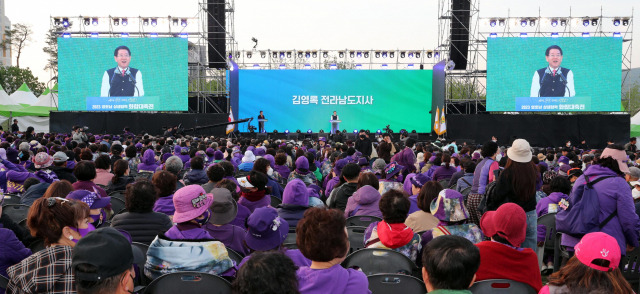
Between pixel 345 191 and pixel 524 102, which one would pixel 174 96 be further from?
pixel 345 191

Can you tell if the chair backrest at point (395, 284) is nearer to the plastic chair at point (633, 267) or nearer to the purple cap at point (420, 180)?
the plastic chair at point (633, 267)

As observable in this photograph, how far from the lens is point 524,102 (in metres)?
24.5

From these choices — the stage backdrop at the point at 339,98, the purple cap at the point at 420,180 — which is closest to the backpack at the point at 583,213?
the purple cap at the point at 420,180

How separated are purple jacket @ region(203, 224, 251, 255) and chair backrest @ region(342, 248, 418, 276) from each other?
0.95m

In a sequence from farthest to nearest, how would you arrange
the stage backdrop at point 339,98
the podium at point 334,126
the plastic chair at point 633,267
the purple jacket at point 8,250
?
1. the stage backdrop at point 339,98
2. the podium at point 334,126
3. the plastic chair at point 633,267
4. the purple jacket at point 8,250

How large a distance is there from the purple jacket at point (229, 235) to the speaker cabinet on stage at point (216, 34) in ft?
77.1

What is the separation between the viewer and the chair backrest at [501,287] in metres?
3.31

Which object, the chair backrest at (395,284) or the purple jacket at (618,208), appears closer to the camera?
A: the chair backrest at (395,284)

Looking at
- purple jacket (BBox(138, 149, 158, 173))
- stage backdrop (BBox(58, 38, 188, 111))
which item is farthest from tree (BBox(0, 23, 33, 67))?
purple jacket (BBox(138, 149, 158, 173))

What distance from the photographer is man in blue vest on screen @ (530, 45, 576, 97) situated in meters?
24.5

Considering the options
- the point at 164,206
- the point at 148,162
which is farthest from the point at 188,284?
the point at 148,162

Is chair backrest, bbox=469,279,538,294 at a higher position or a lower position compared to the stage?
lower

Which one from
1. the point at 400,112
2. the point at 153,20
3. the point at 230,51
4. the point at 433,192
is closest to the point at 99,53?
the point at 153,20

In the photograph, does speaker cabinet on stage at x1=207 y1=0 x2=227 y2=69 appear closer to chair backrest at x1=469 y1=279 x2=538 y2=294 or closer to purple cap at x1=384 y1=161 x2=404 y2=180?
purple cap at x1=384 y1=161 x2=404 y2=180
